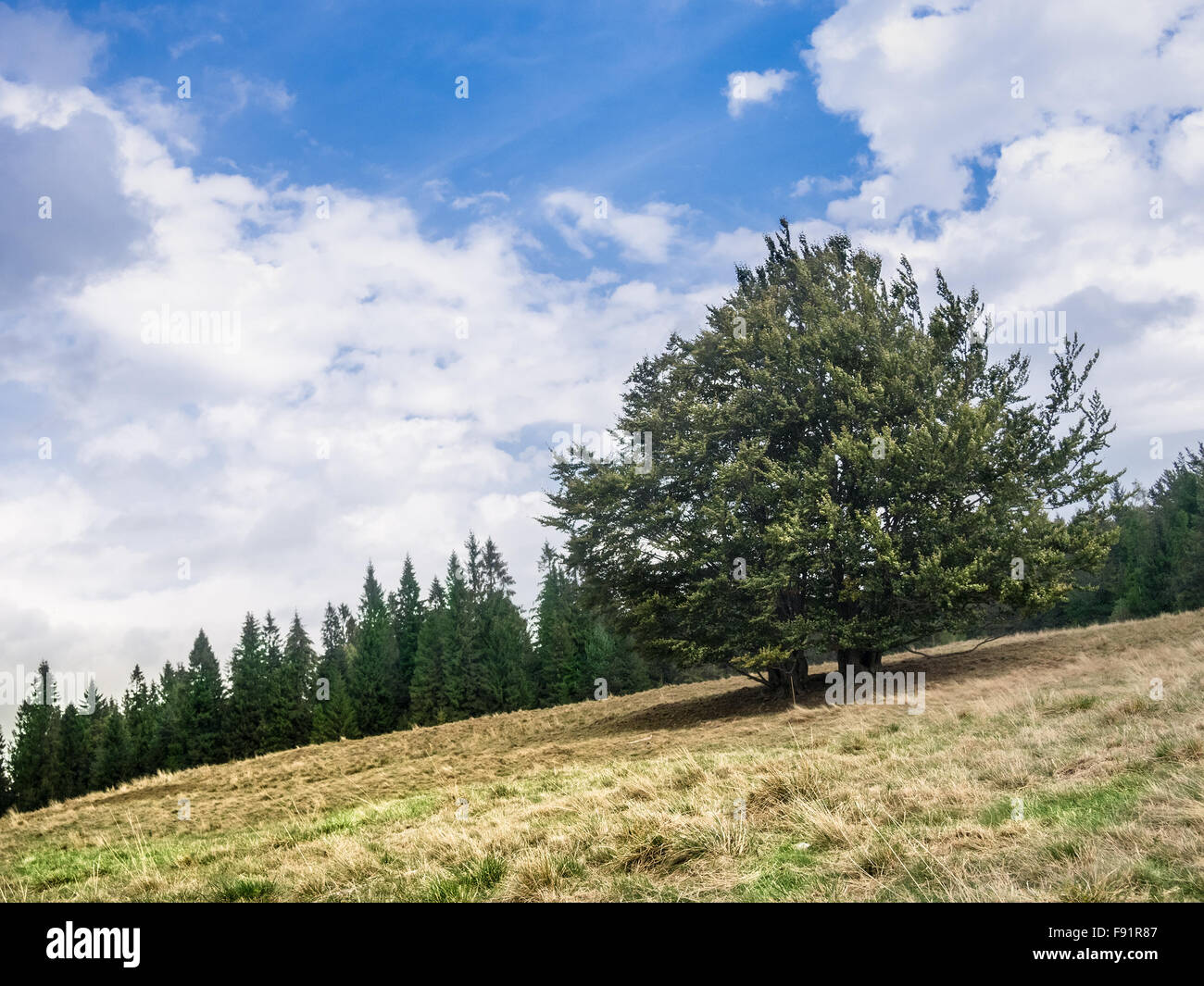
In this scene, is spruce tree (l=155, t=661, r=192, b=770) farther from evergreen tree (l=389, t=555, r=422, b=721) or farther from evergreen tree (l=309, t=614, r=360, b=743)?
evergreen tree (l=389, t=555, r=422, b=721)

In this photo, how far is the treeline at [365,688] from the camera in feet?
210

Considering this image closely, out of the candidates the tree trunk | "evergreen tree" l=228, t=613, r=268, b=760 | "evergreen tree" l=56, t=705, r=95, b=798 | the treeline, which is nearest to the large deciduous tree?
the tree trunk

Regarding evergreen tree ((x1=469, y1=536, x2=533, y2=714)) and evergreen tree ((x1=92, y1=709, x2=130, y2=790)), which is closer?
evergreen tree ((x1=469, y1=536, x2=533, y2=714))

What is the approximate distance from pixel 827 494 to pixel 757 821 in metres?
13.2

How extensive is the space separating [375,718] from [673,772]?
63.2 m

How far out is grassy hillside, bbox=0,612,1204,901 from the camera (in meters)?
5.20

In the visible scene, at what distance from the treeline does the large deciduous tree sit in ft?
128

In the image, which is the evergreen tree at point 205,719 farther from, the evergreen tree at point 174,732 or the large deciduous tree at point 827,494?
the large deciduous tree at point 827,494

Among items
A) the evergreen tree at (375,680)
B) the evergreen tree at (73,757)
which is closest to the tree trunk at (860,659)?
the evergreen tree at (375,680)

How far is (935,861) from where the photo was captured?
5121 mm

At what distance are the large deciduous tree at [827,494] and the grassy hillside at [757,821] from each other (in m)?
2.81

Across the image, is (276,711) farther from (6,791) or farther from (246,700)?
(6,791)

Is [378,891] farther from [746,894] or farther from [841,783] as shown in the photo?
[841,783]
